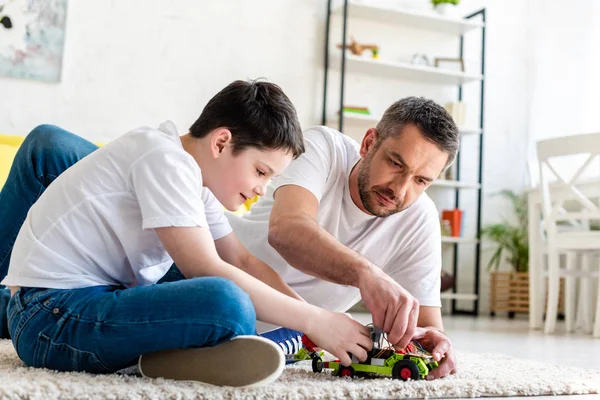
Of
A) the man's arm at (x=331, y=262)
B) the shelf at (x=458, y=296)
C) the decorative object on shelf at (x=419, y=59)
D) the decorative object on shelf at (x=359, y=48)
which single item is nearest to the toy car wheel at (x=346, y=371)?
the man's arm at (x=331, y=262)

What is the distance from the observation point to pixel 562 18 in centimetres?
528

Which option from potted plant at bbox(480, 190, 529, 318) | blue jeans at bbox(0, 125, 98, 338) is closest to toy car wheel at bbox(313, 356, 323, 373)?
blue jeans at bbox(0, 125, 98, 338)

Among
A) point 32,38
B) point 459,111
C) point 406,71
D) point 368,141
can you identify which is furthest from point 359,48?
point 368,141

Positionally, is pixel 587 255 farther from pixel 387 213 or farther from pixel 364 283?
pixel 364 283

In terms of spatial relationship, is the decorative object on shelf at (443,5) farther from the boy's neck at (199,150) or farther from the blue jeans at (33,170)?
the boy's neck at (199,150)

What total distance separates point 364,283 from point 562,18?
4.58 m

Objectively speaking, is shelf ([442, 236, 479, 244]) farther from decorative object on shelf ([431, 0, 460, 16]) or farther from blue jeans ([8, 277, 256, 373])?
blue jeans ([8, 277, 256, 373])

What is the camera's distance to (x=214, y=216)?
1496mm

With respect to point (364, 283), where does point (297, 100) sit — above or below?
above

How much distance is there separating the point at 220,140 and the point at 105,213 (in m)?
0.23

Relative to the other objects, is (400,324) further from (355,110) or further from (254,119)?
(355,110)

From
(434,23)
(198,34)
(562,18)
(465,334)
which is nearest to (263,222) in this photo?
(465,334)

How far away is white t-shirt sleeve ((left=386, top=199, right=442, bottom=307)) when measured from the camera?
5.37 ft

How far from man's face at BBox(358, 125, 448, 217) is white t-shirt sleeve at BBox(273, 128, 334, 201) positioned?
0.31 feet
